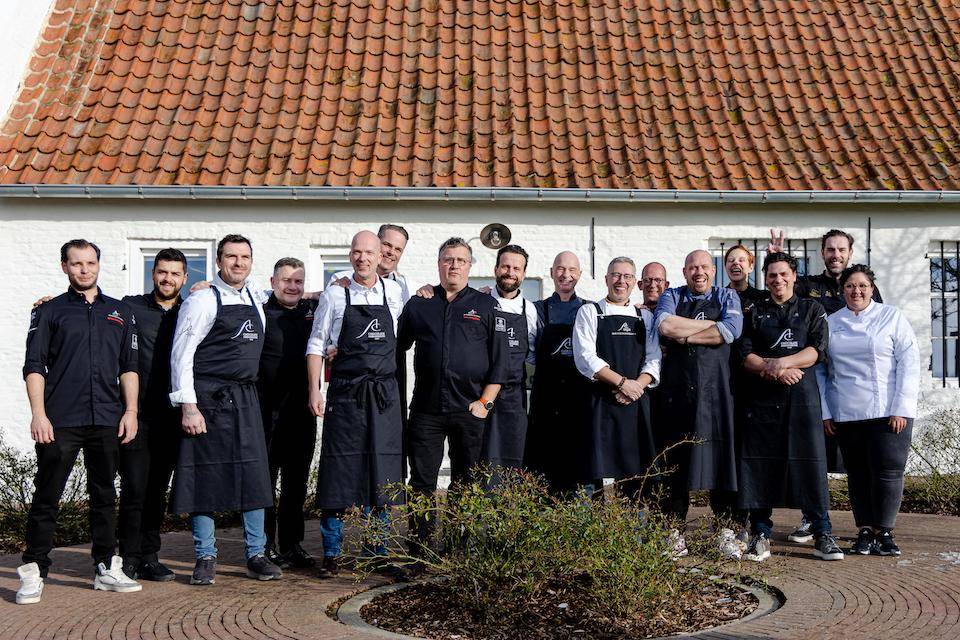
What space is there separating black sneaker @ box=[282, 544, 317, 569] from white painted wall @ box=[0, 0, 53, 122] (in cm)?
633

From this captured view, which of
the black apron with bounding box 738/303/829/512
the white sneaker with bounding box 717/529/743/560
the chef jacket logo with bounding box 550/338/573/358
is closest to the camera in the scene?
the white sneaker with bounding box 717/529/743/560

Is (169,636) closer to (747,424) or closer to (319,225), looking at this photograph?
(747,424)

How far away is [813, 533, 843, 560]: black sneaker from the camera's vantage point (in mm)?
6340

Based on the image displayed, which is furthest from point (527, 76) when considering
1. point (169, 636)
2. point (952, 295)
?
point (169, 636)

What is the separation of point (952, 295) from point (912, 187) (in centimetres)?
130

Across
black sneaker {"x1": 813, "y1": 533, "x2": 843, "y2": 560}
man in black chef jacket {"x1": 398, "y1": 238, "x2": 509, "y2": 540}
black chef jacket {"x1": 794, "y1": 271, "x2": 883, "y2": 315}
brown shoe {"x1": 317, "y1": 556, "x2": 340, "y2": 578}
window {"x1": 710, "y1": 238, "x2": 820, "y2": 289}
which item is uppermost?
window {"x1": 710, "y1": 238, "x2": 820, "y2": 289}

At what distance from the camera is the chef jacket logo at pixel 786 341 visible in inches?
252

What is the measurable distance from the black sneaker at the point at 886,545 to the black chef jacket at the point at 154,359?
4404 mm

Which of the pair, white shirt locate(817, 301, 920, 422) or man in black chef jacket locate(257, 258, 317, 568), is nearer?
man in black chef jacket locate(257, 258, 317, 568)

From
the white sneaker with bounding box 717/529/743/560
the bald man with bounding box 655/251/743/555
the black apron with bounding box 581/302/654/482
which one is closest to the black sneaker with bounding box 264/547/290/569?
the black apron with bounding box 581/302/654/482

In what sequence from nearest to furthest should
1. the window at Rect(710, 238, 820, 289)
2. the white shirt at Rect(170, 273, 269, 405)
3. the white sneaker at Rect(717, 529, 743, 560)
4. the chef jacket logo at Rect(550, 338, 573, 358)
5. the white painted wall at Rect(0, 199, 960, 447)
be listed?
the white sneaker at Rect(717, 529, 743, 560) → the white shirt at Rect(170, 273, 269, 405) → the chef jacket logo at Rect(550, 338, 573, 358) → the white painted wall at Rect(0, 199, 960, 447) → the window at Rect(710, 238, 820, 289)

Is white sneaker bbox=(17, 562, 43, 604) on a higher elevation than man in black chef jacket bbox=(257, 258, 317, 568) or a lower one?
lower

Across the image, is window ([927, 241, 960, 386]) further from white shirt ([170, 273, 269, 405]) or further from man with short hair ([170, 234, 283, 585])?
white shirt ([170, 273, 269, 405])

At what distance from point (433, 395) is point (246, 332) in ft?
3.69
